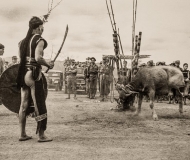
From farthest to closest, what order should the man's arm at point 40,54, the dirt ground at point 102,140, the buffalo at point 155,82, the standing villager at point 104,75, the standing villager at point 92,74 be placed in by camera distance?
1. the standing villager at point 92,74
2. the standing villager at point 104,75
3. the buffalo at point 155,82
4. the man's arm at point 40,54
5. the dirt ground at point 102,140

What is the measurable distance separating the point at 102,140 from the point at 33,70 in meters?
1.83

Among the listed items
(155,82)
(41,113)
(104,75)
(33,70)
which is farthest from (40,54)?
(104,75)

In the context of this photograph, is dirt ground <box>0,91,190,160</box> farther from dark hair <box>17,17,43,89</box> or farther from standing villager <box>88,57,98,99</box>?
standing villager <box>88,57,98,99</box>

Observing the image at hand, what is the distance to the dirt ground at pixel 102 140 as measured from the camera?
4.92m

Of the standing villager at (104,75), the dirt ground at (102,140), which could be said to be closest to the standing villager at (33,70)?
the dirt ground at (102,140)

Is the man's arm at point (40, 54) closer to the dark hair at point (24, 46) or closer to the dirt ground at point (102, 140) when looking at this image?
the dark hair at point (24, 46)

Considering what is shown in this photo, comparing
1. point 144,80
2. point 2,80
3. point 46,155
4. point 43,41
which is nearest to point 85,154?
point 46,155

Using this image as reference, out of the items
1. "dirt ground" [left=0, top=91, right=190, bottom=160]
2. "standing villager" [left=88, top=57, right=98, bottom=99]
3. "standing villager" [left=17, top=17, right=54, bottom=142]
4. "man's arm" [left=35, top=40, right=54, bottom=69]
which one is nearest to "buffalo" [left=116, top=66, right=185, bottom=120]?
"dirt ground" [left=0, top=91, right=190, bottom=160]

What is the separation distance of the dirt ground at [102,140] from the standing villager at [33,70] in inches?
19.2

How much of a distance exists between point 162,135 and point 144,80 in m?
3.24

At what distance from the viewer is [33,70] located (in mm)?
5836

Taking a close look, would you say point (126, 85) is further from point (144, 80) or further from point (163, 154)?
point (163, 154)

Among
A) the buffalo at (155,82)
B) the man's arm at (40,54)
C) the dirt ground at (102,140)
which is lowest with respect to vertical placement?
the dirt ground at (102,140)

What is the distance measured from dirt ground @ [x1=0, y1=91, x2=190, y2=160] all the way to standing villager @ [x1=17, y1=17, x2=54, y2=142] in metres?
0.49
